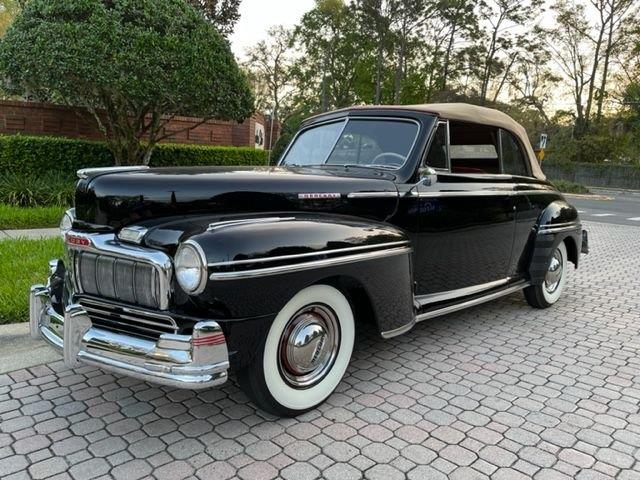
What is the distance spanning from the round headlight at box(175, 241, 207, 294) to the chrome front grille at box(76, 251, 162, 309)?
5.1 inches

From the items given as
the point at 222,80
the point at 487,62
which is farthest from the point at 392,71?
the point at 222,80

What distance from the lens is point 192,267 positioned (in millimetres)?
2354

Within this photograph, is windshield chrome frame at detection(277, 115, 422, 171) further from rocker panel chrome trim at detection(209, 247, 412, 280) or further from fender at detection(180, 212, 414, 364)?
rocker panel chrome trim at detection(209, 247, 412, 280)

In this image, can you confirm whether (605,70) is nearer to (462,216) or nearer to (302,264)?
(462,216)

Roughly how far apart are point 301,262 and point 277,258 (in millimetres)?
155

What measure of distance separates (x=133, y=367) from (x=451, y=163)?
2.78m

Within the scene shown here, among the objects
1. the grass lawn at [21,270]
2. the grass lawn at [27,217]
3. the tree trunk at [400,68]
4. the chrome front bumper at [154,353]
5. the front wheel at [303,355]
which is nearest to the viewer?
the chrome front bumper at [154,353]

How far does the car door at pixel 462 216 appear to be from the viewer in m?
3.67

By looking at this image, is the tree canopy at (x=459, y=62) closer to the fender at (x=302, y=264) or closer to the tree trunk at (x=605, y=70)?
the tree trunk at (x=605, y=70)

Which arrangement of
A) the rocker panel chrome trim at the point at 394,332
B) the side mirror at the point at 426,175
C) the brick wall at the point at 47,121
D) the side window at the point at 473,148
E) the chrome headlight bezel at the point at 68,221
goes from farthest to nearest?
the brick wall at the point at 47,121 < the side window at the point at 473,148 < the side mirror at the point at 426,175 < the rocker panel chrome trim at the point at 394,332 < the chrome headlight bezel at the point at 68,221

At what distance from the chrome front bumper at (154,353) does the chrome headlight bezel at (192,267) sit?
176mm

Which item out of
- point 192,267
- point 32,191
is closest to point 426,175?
point 192,267

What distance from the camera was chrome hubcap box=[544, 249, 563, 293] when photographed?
5.15 m

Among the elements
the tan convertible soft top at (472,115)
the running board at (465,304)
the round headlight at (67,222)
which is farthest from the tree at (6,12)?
the running board at (465,304)
